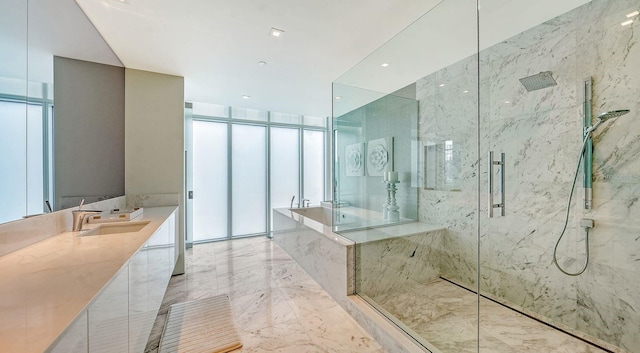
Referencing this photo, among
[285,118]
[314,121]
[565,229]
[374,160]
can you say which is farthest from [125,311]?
[314,121]

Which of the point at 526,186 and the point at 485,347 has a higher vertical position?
the point at 526,186

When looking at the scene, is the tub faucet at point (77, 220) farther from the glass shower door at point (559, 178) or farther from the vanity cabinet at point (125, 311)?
the glass shower door at point (559, 178)

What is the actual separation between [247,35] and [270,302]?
105 inches

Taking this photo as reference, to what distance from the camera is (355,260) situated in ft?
7.61

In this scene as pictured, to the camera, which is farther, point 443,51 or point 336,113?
point 336,113

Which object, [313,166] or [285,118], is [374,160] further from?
[285,118]

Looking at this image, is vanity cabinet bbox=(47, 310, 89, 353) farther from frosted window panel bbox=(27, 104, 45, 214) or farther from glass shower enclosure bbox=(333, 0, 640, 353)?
glass shower enclosure bbox=(333, 0, 640, 353)

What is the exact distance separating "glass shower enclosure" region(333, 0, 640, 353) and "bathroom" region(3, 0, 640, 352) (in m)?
0.01

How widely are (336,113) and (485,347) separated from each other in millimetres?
3125

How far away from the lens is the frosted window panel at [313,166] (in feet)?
17.9

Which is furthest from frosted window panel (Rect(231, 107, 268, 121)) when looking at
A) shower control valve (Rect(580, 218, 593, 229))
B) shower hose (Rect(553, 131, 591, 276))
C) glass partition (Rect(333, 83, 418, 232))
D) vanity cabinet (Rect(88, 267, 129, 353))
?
shower control valve (Rect(580, 218, 593, 229))

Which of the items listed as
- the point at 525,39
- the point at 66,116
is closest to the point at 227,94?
the point at 66,116

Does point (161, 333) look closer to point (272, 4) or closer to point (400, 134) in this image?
point (272, 4)

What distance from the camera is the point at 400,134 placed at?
3006 mm
